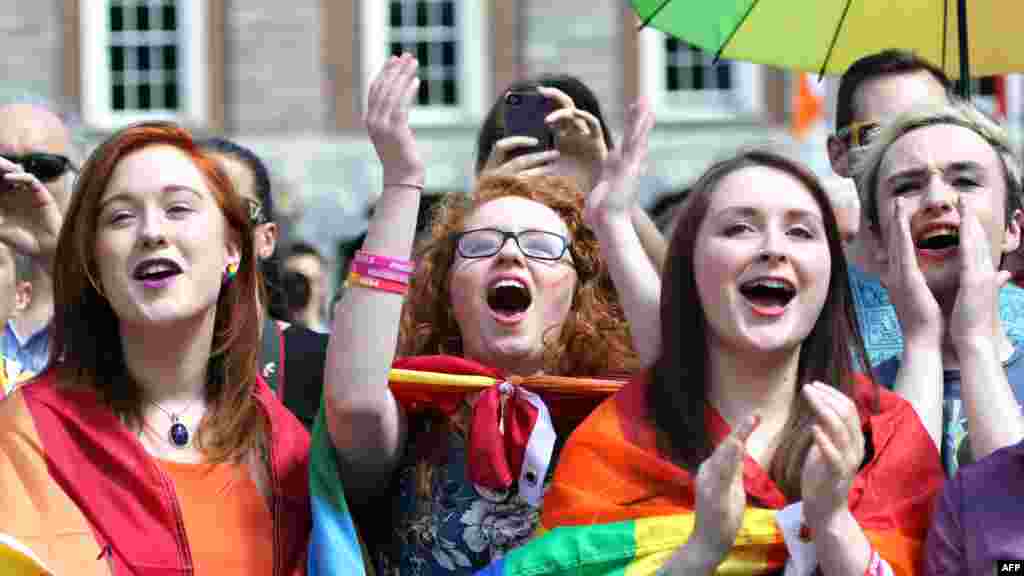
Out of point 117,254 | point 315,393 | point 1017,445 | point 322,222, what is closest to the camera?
point 1017,445

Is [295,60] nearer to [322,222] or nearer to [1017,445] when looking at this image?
[322,222]

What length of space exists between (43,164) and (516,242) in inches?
53.8

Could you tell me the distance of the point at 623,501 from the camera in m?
4.07

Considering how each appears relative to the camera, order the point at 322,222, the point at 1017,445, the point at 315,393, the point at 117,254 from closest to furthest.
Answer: the point at 1017,445 → the point at 117,254 → the point at 315,393 → the point at 322,222

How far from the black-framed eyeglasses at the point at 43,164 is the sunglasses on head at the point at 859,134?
1841mm

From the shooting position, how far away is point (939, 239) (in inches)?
182

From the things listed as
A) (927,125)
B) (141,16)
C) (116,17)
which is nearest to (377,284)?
(927,125)

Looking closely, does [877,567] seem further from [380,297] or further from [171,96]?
[171,96]

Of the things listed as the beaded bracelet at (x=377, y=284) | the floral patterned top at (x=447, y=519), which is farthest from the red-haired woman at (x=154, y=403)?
the beaded bracelet at (x=377, y=284)

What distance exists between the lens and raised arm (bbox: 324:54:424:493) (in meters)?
4.20

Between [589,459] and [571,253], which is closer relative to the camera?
[589,459]

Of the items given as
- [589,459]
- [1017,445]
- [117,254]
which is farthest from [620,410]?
[117,254]

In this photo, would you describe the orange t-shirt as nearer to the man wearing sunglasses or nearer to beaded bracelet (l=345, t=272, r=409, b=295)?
beaded bracelet (l=345, t=272, r=409, b=295)

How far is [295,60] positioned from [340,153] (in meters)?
1.08
